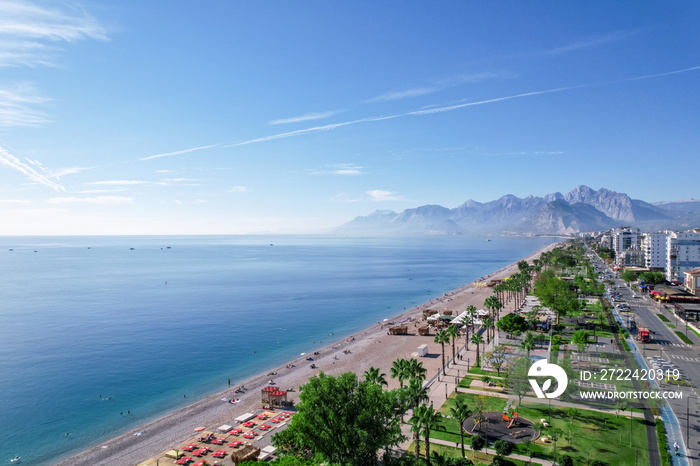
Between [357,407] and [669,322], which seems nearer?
[357,407]

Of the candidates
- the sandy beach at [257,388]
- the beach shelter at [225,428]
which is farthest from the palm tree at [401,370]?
the beach shelter at [225,428]

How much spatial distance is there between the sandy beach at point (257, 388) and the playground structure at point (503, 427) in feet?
49.6

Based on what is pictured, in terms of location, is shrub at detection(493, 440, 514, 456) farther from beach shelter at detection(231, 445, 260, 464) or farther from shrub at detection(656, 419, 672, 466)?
beach shelter at detection(231, 445, 260, 464)

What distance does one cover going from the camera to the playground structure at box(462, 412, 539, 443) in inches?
1399

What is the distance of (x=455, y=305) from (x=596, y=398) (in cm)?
6868

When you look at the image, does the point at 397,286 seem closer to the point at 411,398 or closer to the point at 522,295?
the point at 522,295

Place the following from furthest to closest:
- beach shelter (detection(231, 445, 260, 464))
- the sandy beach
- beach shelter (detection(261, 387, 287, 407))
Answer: beach shelter (detection(261, 387, 287, 407)) → the sandy beach → beach shelter (detection(231, 445, 260, 464))

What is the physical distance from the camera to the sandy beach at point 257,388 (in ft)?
131

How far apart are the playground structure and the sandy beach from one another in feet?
49.6

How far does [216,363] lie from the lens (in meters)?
67.5

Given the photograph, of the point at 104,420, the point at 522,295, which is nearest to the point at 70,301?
the point at 104,420

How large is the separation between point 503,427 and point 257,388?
33003mm

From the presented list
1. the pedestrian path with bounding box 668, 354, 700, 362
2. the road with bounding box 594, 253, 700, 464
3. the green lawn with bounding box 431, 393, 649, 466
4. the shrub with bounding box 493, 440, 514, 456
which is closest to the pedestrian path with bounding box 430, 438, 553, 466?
the shrub with bounding box 493, 440, 514, 456

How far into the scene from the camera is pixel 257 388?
55562mm
